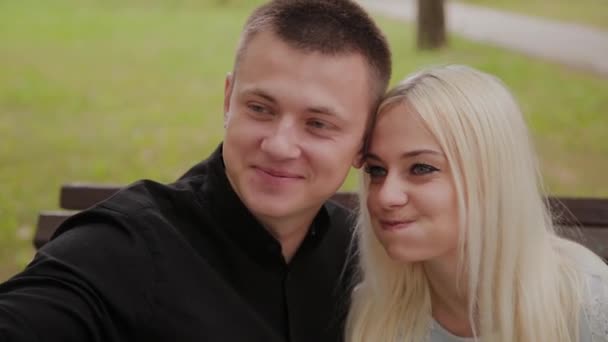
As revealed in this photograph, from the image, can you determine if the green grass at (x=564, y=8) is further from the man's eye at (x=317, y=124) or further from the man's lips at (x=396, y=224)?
the man's eye at (x=317, y=124)

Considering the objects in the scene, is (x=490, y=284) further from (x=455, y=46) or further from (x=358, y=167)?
(x=455, y=46)

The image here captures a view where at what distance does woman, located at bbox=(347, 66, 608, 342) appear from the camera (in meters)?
2.29

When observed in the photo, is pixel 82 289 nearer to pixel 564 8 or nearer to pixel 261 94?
pixel 261 94

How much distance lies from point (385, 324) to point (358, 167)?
51 centimetres

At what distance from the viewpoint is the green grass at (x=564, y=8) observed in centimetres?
816

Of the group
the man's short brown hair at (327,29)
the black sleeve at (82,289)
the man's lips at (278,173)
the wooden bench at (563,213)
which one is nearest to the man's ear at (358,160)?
the man's short brown hair at (327,29)

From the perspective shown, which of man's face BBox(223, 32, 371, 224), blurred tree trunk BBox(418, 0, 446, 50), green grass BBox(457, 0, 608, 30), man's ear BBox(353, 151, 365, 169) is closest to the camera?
man's face BBox(223, 32, 371, 224)

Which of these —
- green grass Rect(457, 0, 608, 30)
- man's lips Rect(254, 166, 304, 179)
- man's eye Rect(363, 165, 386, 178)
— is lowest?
green grass Rect(457, 0, 608, 30)

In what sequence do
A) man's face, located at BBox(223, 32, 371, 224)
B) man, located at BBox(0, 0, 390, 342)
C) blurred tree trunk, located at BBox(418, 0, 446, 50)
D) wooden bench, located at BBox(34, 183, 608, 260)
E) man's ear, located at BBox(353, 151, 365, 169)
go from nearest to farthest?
1. man, located at BBox(0, 0, 390, 342)
2. man's face, located at BBox(223, 32, 371, 224)
3. man's ear, located at BBox(353, 151, 365, 169)
4. wooden bench, located at BBox(34, 183, 608, 260)
5. blurred tree trunk, located at BBox(418, 0, 446, 50)

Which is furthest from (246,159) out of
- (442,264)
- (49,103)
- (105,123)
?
(49,103)

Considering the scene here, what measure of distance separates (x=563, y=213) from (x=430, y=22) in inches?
198

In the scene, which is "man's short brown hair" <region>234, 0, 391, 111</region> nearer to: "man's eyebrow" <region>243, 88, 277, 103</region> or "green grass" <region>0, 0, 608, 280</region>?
"man's eyebrow" <region>243, 88, 277, 103</region>

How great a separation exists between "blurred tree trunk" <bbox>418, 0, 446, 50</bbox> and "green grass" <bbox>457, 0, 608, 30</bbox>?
1363mm

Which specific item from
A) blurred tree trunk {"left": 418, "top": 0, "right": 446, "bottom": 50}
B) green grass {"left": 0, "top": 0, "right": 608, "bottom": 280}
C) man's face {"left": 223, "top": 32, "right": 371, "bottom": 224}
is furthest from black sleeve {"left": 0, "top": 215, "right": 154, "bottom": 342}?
blurred tree trunk {"left": 418, "top": 0, "right": 446, "bottom": 50}
